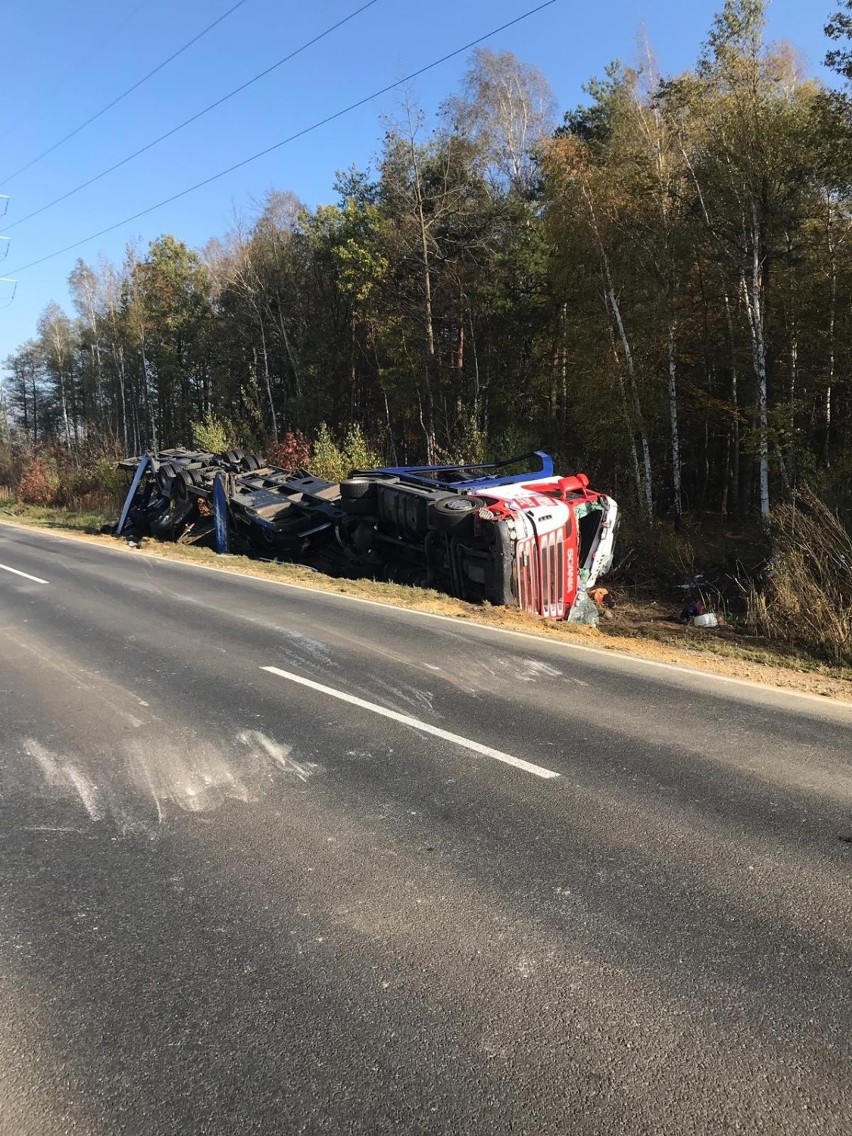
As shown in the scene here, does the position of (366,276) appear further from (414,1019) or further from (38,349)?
(38,349)

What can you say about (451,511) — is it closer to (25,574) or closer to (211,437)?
(25,574)

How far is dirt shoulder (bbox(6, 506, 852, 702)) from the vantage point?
304 inches

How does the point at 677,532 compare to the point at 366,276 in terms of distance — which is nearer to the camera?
the point at 677,532

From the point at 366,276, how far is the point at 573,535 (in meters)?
21.2

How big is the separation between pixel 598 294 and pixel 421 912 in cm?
1963

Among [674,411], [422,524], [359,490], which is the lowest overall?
[422,524]

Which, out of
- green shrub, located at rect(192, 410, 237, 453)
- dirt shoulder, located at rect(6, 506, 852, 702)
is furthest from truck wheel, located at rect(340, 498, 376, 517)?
green shrub, located at rect(192, 410, 237, 453)

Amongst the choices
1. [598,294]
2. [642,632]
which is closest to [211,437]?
[598,294]

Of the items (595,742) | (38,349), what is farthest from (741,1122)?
(38,349)

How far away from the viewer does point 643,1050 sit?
243 cm

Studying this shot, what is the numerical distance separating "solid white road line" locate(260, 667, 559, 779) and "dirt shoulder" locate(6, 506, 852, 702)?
350cm

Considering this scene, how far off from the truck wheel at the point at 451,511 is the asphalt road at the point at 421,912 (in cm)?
485

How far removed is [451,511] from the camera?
36.3ft

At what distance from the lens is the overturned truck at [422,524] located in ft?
35.8
